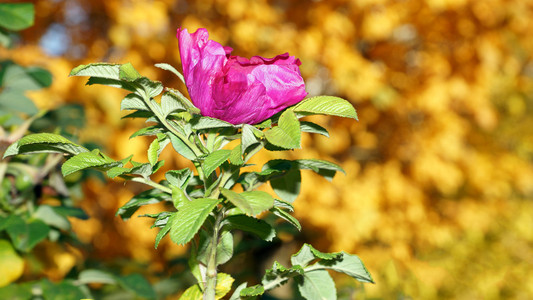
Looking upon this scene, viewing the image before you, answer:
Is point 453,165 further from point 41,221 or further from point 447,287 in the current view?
point 41,221

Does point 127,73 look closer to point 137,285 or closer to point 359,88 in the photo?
point 137,285

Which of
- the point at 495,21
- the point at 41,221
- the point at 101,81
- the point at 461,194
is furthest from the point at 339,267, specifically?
the point at 461,194

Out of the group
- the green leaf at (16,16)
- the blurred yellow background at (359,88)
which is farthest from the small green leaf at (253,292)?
the blurred yellow background at (359,88)

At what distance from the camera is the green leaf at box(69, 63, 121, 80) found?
44 centimetres

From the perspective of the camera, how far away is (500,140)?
480 centimetres

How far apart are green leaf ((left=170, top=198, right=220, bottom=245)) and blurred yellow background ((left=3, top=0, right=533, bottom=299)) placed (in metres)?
1.70

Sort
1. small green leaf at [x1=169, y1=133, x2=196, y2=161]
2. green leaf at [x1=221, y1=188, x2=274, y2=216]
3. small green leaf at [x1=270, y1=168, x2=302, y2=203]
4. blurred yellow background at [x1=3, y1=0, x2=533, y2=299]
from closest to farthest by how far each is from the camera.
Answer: green leaf at [x1=221, y1=188, x2=274, y2=216]
small green leaf at [x1=169, y1=133, x2=196, y2=161]
small green leaf at [x1=270, y1=168, x2=302, y2=203]
blurred yellow background at [x1=3, y1=0, x2=533, y2=299]

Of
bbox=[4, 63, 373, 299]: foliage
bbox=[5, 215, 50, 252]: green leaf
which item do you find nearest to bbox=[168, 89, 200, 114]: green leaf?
bbox=[4, 63, 373, 299]: foliage

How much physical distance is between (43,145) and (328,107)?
1.02 feet

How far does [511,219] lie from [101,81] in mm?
5421

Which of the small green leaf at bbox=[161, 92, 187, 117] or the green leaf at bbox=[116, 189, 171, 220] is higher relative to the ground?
the small green leaf at bbox=[161, 92, 187, 117]

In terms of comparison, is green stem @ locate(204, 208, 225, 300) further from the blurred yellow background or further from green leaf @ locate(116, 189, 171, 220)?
the blurred yellow background

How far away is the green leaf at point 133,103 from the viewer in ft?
1.55

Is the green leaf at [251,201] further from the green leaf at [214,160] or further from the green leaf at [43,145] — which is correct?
the green leaf at [43,145]
